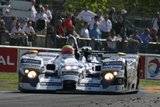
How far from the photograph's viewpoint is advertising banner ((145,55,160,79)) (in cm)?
2445

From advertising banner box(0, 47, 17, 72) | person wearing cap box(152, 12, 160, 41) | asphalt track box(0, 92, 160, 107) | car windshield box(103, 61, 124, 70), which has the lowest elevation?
asphalt track box(0, 92, 160, 107)

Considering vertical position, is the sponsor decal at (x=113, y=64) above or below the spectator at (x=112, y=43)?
below

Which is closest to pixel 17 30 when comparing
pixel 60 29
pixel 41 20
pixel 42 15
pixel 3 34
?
pixel 3 34

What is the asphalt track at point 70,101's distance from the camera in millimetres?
12445

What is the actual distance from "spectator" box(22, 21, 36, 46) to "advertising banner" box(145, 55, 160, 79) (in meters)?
4.80

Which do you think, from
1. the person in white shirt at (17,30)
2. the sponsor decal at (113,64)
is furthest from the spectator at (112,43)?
the sponsor decal at (113,64)

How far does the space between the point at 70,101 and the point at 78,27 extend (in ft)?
44.9

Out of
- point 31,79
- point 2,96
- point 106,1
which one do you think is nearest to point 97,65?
point 31,79

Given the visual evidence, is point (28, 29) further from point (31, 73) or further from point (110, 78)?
point (110, 78)

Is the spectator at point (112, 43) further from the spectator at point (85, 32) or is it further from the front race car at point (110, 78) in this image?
the front race car at point (110, 78)

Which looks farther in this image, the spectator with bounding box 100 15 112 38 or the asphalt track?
the spectator with bounding box 100 15 112 38

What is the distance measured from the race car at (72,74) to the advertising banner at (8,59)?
757 centimetres

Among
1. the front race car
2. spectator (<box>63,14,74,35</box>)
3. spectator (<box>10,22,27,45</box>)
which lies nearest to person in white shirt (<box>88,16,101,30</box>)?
spectator (<box>63,14,74,35</box>)

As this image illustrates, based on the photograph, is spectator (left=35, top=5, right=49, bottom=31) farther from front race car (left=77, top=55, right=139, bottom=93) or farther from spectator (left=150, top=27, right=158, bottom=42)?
front race car (left=77, top=55, right=139, bottom=93)
